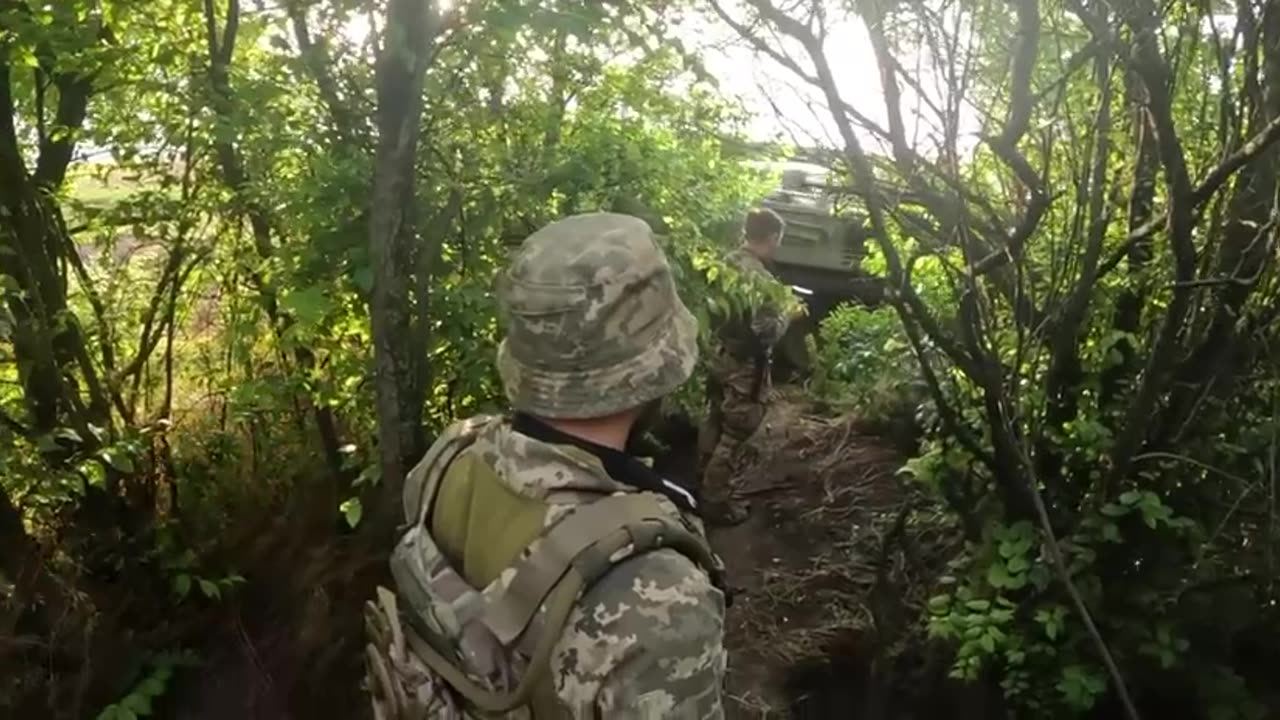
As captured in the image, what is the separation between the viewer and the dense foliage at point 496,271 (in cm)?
329

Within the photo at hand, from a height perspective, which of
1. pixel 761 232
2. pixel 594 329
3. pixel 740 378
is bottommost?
pixel 740 378

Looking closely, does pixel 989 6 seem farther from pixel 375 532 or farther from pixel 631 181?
pixel 375 532

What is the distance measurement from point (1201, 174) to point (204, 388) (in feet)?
12.3

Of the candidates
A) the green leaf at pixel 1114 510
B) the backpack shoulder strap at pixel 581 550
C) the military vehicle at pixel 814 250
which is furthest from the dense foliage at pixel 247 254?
the military vehicle at pixel 814 250

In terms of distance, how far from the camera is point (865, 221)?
3941mm

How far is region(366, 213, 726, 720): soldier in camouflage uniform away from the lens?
174 centimetres

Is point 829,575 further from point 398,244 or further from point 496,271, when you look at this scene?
point 398,244

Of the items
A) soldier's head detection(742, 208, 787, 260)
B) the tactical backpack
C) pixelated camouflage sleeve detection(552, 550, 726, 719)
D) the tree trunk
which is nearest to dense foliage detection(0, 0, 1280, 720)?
the tree trunk

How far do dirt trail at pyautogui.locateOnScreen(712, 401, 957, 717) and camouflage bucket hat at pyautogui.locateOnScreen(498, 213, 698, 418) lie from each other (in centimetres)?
240

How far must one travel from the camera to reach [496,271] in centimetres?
395

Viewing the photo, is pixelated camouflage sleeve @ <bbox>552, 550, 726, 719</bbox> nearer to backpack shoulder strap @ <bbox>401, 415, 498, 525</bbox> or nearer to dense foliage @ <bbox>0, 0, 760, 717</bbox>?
backpack shoulder strap @ <bbox>401, 415, 498, 525</bbox>

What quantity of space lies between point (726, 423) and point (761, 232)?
93cm

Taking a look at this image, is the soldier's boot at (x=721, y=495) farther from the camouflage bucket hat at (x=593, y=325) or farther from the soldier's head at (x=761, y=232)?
the camouflage bucket hat at (x=593, y=325)

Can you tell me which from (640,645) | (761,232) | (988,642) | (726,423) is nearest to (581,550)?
(640,645)
